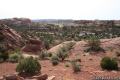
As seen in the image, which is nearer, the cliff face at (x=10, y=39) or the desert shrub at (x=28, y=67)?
the desert shrub at (x=28, y=67)

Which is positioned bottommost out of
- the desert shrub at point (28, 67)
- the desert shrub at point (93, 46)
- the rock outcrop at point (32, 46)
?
the rock outcrop at point (32, 46)

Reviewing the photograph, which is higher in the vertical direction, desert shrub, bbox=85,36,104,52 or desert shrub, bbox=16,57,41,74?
desert shrub, bbox=16,57,41,74

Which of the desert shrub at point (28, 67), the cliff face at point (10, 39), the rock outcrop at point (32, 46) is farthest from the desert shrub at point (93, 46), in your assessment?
the desert shrub at point (28, 67)

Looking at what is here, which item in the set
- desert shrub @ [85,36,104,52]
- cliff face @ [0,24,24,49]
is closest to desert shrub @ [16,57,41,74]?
desert shrub @ [85,36,104,52]

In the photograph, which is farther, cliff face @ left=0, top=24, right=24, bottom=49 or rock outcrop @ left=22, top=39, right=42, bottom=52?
cliff face @ left=0, top=24, right=24, bottom=49

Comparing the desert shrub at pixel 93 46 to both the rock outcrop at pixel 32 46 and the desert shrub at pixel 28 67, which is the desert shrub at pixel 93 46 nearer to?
the rock outcrop at pixel 32 46

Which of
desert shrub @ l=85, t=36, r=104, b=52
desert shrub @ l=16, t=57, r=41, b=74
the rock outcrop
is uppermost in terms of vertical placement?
desert shrub @ l=16, t=57, r=41, b=74

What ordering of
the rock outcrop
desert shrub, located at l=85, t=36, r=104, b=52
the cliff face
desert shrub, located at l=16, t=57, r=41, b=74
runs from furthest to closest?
the cliff face
the rock outcrop
desert shrub, located at l=85, t=36, r=104, b=52
desert shrub, located at l=16, t=57, r=41, b=74

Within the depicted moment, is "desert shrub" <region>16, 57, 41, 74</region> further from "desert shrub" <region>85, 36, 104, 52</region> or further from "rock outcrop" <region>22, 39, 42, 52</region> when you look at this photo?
"rock outcrop" <region>22, 39, 42, 52</region>

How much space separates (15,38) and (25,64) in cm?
2253

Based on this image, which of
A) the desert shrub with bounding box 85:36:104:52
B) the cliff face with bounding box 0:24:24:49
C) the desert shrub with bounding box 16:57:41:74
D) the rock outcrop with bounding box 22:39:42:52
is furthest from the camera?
the cliff face with bounding box 0:24:24:49

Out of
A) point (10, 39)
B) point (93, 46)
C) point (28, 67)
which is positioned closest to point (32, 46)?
point (10, 39)

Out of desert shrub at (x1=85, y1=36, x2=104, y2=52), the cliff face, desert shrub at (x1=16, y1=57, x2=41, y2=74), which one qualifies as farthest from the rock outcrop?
desert shrub at (x1=16, y1=57, x2=41, y2=74)

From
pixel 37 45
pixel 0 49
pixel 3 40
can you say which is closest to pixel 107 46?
pixel 37 45
